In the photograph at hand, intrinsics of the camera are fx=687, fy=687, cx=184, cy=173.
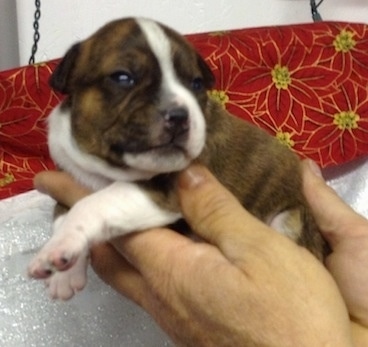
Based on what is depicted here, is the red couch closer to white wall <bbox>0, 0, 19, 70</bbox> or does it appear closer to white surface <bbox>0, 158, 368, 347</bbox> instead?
white surface <bbox>0, 158, 368, 347</bbox>

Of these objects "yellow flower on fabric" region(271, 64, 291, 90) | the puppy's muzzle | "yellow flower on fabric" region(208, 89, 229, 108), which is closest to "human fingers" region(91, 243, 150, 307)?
the puppy's muzzle

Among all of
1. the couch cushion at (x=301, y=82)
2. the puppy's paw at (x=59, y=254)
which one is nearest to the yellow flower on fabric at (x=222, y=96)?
the couch cushion at (x=301, y=82)

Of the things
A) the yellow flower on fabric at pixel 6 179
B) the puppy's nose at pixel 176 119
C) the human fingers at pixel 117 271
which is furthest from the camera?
the yellow flower on fabric at pixel 6 179

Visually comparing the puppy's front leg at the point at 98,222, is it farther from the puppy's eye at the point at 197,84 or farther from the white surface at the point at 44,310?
the white surface at the point at 44,310

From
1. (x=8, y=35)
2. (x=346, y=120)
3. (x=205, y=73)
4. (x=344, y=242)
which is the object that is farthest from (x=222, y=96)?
(x=8, y=35)

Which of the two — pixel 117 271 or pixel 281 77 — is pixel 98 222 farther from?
pixel 281 77

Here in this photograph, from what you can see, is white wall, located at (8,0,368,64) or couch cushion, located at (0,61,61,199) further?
white wall, located at (8,0,368,64)
